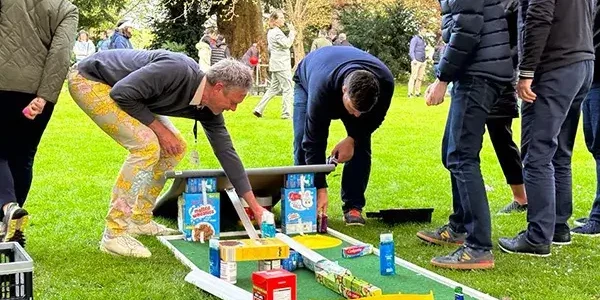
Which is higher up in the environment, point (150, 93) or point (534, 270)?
point (150, 93)

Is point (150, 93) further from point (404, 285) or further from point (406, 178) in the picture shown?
point (406, 178)

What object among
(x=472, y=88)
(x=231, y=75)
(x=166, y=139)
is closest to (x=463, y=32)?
(x=472, y=88)

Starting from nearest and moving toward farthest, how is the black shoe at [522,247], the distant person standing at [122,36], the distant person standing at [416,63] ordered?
the black shoe at [522,247] → the distant person standing at [122,36] → the distant person standing at [416,63]

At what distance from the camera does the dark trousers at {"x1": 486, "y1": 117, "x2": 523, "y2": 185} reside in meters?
5.59

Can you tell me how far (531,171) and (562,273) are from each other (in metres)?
0.65

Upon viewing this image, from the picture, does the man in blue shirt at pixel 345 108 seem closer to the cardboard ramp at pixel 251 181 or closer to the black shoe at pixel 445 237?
the cardboard ramp at pixel 251 181

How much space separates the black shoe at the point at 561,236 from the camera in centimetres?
487

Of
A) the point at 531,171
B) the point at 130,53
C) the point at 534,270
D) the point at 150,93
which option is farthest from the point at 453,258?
the point at 130,53

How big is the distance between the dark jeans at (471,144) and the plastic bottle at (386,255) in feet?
1.67

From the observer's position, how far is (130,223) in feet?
16.2

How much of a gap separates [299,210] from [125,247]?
4.35 ft

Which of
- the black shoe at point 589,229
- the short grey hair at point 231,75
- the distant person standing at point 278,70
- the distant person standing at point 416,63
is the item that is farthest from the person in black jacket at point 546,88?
the distant person standing at point 416,63

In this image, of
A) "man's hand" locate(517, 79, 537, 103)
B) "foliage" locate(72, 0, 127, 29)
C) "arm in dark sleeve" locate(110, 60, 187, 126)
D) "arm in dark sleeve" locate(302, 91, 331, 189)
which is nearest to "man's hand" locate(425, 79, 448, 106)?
"man's hand" locate(517, 79, 537, 103)

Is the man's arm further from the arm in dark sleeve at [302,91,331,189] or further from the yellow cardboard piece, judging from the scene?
the yellow cardboard piece
